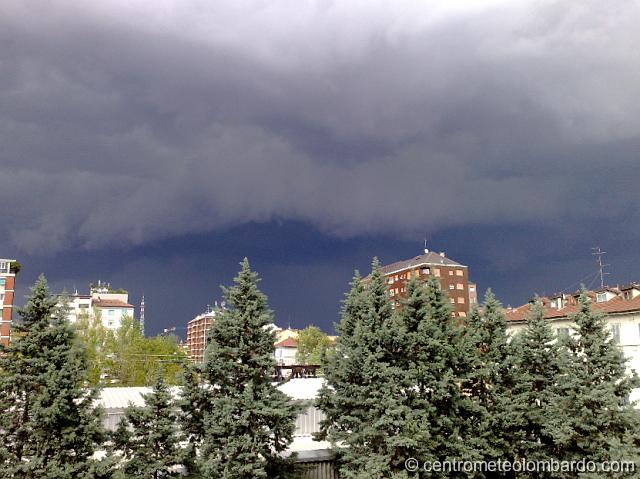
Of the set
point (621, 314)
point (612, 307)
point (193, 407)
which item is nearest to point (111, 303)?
point (612, 307)

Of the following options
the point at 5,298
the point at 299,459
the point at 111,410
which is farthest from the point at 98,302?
the point at 299,459

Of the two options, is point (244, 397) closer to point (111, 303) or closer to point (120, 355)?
point (120, 355)

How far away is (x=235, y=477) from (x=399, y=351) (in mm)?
8198

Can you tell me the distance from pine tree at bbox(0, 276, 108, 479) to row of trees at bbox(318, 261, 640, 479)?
1008cm

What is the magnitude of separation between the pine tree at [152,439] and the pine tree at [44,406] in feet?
5.66

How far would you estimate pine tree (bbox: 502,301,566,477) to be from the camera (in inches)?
939

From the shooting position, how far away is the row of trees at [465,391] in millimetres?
20781

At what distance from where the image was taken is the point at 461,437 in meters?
23.1

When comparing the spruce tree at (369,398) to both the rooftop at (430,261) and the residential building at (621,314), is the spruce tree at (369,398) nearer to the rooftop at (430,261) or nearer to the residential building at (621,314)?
the residential building at (621,314)

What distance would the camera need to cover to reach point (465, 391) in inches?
993

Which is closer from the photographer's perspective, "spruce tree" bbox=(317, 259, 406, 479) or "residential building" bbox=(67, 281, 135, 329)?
"spruce tree" bbox=(317, 259, 406, 479)

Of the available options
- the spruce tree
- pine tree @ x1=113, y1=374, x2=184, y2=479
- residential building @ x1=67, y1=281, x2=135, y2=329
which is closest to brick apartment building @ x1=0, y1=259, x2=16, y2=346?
residential building @ x1=67, y1=281, x2=135, y2=329

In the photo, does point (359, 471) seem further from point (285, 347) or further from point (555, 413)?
point (285, 347)

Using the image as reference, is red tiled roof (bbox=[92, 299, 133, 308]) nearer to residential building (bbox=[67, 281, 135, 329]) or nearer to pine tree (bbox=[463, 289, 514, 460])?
residential building (bbox=[67, 281, 135, 329])
